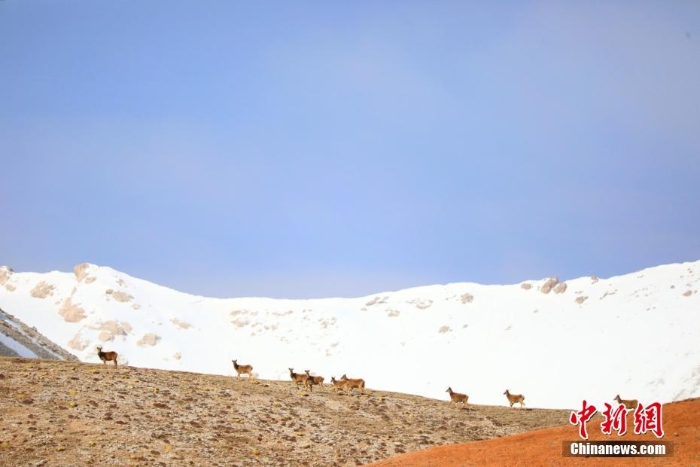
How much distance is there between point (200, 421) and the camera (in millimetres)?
30312

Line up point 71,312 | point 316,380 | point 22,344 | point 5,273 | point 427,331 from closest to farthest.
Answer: point 316,380 → point 22,344 → point 71,312 → point 427,331 → point 5,273

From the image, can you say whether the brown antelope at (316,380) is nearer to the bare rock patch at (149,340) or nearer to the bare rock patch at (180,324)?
the bare rock patch at (149,340)

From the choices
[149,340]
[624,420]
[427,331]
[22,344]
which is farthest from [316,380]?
[427,331]

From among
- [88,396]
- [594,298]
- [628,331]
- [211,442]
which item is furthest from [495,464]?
[594,298]

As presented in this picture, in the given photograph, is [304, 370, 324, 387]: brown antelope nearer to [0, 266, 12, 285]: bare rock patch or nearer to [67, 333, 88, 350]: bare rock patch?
[67, 333, 88, 350]: bare rock patch

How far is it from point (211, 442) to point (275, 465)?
3044 millimetres

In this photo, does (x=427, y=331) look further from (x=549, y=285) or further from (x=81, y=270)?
(x=81, y=270)

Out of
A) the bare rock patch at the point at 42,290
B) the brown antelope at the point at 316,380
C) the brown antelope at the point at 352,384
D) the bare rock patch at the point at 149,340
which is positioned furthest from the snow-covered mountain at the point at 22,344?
the bare rock patch at the point at 42,290

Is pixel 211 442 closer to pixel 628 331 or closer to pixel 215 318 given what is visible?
pixel 628 331

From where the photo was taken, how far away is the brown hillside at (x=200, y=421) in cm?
2644

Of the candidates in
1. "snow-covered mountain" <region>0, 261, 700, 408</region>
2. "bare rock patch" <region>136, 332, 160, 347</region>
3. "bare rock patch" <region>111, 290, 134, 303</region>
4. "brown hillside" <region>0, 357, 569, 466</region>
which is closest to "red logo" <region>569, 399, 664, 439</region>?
"brown hillside" <region>0, 357, 569, 466</region>

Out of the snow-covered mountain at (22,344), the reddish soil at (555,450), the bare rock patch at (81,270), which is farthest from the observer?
the bare rock patch at (81,270)

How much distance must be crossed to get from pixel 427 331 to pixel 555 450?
10173 centimetres

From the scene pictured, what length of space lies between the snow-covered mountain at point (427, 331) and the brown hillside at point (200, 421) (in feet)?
177
